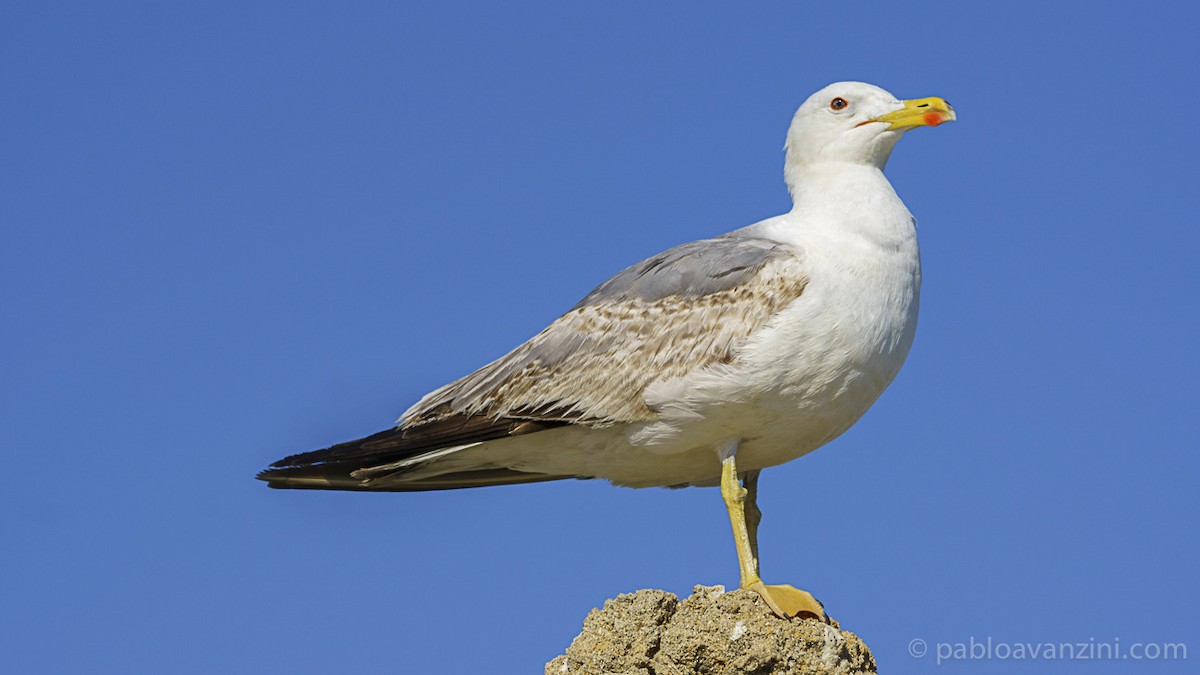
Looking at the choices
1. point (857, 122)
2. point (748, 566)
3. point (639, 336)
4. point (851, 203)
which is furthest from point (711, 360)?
point (857, 122)

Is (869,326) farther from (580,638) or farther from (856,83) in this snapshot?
(580,638)

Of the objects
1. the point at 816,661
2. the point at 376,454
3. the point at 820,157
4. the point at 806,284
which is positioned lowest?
the point at 816,661

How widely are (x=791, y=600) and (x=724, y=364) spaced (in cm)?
169

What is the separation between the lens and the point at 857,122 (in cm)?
1065

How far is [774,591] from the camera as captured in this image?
962 centimetres

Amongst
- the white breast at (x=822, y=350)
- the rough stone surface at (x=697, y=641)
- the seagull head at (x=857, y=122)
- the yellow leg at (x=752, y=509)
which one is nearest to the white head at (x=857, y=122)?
the seagull head at (x=857, y=122)

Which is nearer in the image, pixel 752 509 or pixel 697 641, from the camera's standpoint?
pixel 697 641

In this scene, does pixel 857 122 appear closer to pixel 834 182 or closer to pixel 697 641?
pixel 834 182

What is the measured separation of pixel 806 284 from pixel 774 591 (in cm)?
215

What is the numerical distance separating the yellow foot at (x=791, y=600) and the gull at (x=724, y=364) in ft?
0.05

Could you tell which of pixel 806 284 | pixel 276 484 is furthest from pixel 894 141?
pixel 276 484

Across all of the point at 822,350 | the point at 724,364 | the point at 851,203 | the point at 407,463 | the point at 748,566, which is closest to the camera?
the point at 822,350

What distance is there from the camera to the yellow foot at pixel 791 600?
9391mm

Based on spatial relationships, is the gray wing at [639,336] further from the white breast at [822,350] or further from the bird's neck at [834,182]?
the bird's neck at [834,182]
